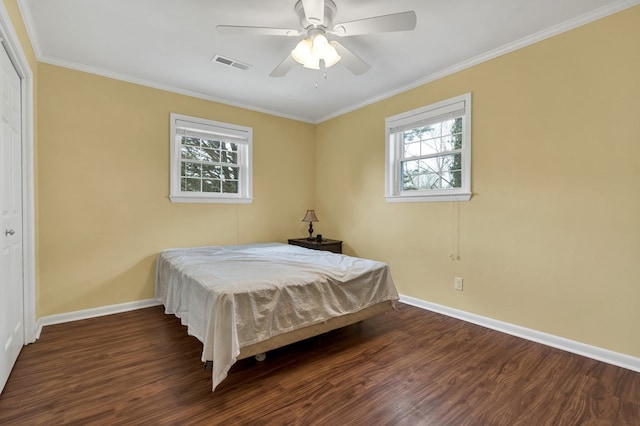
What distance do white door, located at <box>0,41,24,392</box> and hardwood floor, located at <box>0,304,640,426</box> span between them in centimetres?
21

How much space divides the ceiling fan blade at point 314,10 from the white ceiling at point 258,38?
0.97 ft

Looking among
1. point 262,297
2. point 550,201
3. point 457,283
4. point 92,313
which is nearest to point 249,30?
point 262,297

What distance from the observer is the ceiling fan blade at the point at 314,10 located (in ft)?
5.91

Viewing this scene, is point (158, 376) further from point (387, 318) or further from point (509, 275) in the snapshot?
point (509, 275)

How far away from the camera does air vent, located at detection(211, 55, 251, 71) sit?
289 cm

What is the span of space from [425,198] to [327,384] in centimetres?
222

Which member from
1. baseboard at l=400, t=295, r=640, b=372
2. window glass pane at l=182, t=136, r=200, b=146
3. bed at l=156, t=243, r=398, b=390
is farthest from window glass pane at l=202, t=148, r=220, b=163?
baseboard at l=400, t=295, r=640, b=372

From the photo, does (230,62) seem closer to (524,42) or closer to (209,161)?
(209,161)

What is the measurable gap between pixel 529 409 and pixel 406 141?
281 centimetres

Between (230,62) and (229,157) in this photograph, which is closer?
(230,62)

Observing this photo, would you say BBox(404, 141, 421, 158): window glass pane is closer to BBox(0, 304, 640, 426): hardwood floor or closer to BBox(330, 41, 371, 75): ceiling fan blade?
BBox(330, 41, 371, 75): ceiling fan blade

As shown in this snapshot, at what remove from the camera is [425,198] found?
3363 mm

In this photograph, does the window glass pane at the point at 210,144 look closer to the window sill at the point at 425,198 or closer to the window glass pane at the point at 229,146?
the window glass pane at the point at 229,146

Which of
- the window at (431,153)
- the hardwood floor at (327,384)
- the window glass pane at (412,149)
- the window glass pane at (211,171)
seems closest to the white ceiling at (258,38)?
the window at (431,153)
